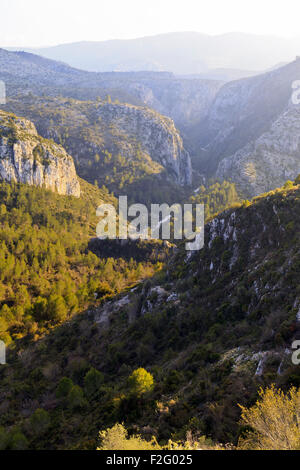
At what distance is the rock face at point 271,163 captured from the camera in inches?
6791

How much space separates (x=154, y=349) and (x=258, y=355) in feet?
67.4

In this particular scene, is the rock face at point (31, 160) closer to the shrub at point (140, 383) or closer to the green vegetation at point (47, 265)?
the green vegetation at point (47, 265)

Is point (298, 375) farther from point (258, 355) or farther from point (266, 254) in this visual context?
point (266, 254)

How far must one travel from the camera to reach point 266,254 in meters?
Result: 36.2

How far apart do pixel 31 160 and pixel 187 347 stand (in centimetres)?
13648

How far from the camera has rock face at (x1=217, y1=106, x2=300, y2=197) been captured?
17250 cm

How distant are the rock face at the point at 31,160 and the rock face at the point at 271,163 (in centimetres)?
10989

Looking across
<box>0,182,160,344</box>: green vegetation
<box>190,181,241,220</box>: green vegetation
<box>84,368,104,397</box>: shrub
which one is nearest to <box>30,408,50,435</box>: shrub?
<box>84,368,104,397</box>: shrub

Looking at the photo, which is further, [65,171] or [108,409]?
[65,171]

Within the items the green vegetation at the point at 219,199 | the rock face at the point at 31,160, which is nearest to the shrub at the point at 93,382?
the rock face at the point at 31,160

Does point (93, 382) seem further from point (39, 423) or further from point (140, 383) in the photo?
point (140, 383)

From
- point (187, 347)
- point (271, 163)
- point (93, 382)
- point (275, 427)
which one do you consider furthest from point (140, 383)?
point (271, 163)

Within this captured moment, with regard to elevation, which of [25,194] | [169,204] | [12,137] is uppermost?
[12,137]
